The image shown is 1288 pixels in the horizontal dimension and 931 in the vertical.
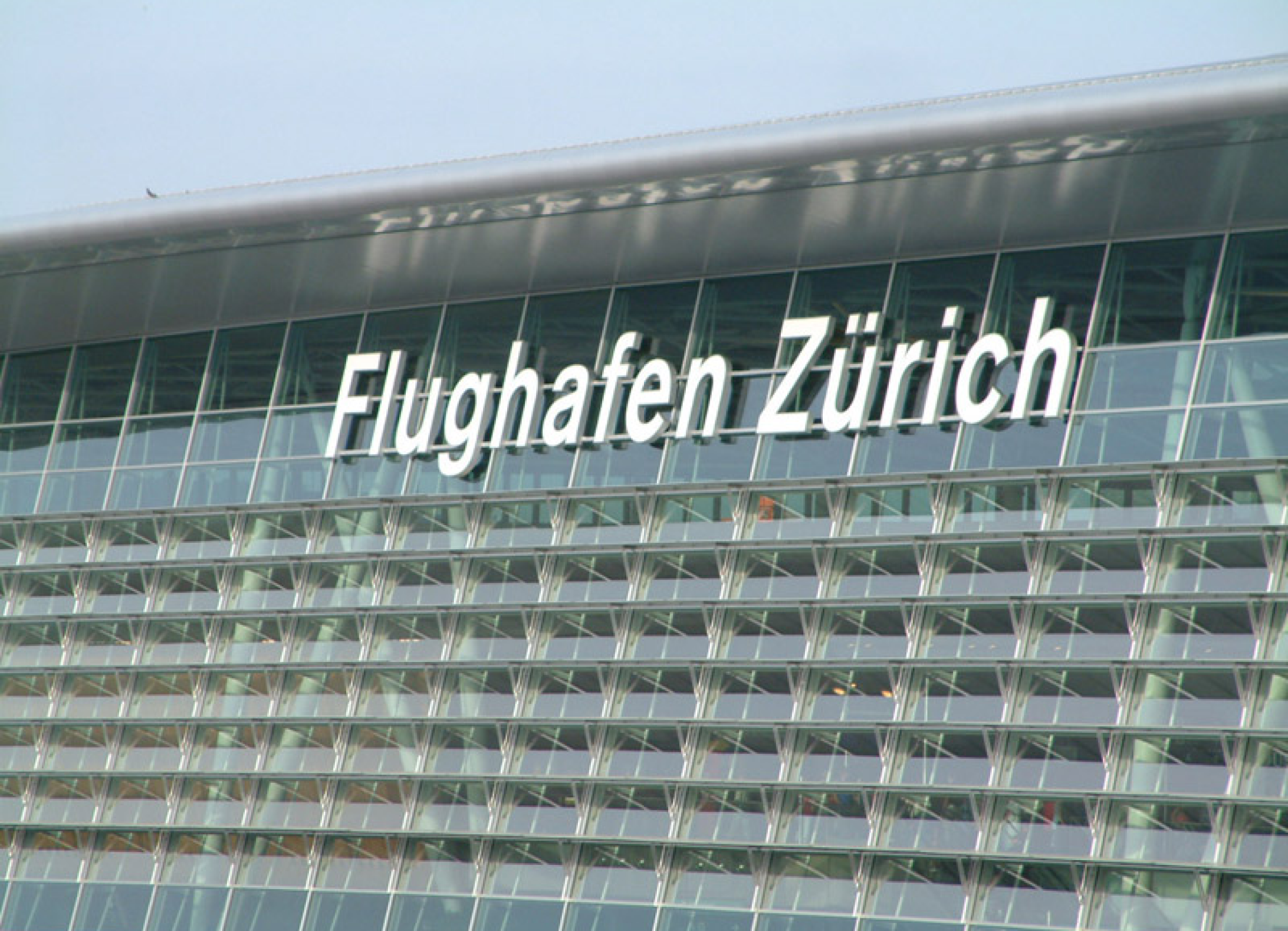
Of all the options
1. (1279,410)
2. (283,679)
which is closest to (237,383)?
(283,679)

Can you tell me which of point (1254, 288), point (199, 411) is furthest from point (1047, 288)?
point (199, 411)

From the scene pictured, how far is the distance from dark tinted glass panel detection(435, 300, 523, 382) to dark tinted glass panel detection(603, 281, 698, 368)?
209 centimetres

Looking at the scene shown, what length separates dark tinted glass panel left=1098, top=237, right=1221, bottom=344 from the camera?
3077 centimetres

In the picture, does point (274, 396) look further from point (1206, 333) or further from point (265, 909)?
point (1206, 333)

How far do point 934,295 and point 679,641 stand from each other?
7.21 meters

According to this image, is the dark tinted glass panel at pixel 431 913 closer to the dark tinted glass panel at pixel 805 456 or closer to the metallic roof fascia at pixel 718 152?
the dark tinted glass panel at pixel 805 456

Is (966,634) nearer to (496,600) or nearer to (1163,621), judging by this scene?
(1163,621)

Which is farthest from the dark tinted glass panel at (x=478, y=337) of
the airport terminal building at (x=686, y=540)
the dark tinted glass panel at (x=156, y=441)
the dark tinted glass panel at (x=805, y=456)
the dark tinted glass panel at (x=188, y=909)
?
the dark tinted glass panel at (x=188, y=909)

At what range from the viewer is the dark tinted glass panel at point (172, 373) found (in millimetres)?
40000

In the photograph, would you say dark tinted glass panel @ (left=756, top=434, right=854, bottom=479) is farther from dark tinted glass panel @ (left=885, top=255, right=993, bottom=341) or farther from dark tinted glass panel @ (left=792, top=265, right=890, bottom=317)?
dark tinted glass panel @ (left=792, top=265, right=890, bottom=317)

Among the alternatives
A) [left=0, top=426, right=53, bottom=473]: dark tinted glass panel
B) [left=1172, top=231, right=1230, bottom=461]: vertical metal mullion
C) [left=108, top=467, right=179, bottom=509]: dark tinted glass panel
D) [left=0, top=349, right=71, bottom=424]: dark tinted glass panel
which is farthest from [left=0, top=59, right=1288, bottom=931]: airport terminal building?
[left=0, top=349, right=71, bottom=424]: dark tinted glass panel

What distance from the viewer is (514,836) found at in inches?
1303

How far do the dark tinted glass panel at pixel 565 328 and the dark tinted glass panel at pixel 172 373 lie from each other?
7.72 m

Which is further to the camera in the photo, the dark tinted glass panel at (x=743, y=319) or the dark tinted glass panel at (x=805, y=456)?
the dark tinted glass panel at (x=743, y=319)
